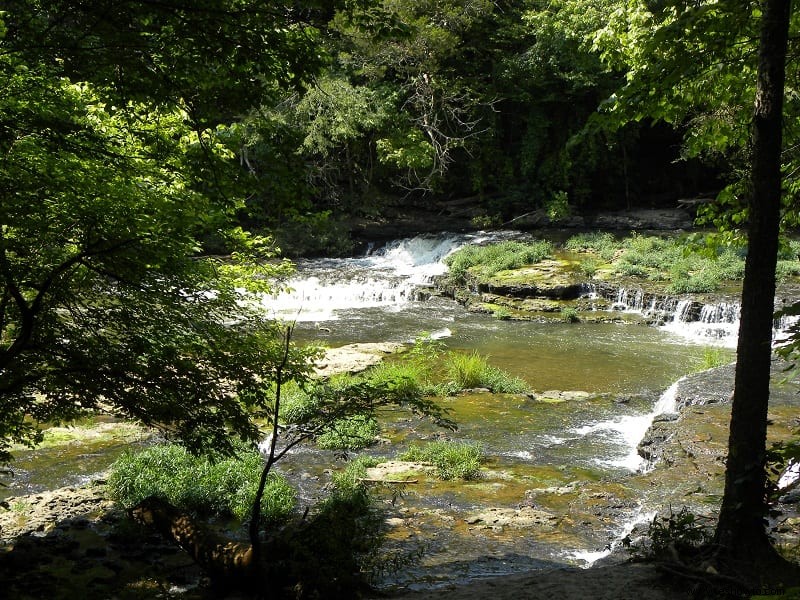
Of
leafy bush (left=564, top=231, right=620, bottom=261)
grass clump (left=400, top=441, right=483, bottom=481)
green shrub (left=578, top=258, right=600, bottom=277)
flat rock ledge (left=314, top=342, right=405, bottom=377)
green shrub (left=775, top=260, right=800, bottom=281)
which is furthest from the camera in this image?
leafy bush (left=564, top=231, right=620, bottom=261)

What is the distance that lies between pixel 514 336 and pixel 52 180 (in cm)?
1267

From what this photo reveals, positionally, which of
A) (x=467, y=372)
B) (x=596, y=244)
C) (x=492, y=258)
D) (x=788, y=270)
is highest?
(x=596, y=244)

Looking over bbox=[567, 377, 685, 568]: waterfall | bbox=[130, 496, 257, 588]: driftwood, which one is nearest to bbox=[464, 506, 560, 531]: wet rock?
bbox=[567, 377, 685, 568]: waterfall

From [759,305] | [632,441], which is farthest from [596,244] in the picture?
[759,305]

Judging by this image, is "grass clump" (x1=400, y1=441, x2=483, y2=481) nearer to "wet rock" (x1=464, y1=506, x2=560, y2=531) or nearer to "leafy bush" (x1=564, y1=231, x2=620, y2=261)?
"wet rock" (x1=464, y1=506, x2=560, y2=531)

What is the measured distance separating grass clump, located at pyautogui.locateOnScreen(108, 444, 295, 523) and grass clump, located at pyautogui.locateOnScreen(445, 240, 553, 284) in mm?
13768

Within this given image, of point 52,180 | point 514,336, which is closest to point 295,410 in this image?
point 52,180

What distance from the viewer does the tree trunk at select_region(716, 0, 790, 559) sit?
382cm

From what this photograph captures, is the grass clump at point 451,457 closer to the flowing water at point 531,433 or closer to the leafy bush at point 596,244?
the flowing water at point 531,433

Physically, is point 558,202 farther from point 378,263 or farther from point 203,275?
point 203,275

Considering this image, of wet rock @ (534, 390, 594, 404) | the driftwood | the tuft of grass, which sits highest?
the tuft of grass

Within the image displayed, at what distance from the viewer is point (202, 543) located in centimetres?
522

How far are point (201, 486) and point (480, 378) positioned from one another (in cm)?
580

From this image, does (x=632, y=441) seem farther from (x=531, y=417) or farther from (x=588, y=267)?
(x=588, y=267)
